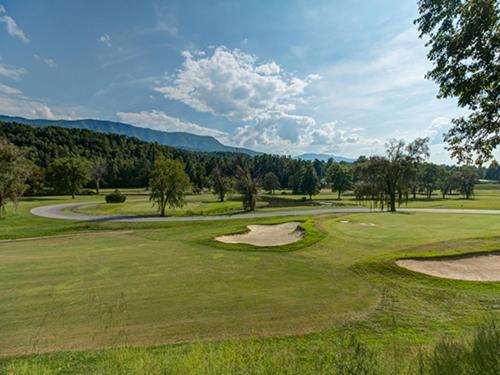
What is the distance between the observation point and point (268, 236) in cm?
1828

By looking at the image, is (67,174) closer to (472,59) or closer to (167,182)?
(167,182)

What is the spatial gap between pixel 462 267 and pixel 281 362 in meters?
11.4

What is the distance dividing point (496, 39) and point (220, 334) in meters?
10.5

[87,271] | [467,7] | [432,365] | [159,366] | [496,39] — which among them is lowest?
[87,271]

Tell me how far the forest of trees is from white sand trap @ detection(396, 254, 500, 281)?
4491 mm

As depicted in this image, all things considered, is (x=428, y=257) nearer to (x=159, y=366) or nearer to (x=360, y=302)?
(x=360, y=302)

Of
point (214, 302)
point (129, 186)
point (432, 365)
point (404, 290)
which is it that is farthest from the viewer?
point (129, 186)

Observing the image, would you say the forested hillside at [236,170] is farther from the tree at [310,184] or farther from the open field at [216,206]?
the open field at [216,206]

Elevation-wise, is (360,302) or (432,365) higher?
(432,365)

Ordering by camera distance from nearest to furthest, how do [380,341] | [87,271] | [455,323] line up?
[380,341] → [455,323] → [87,271]

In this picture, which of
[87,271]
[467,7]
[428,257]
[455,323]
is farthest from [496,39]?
[87,271]

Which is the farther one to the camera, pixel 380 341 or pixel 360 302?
pixel 360 302

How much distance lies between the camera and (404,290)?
8461 mm

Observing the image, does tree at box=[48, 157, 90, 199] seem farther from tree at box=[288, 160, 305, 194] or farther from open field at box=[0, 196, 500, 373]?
tree at box=[288, 160, 305, 194]
